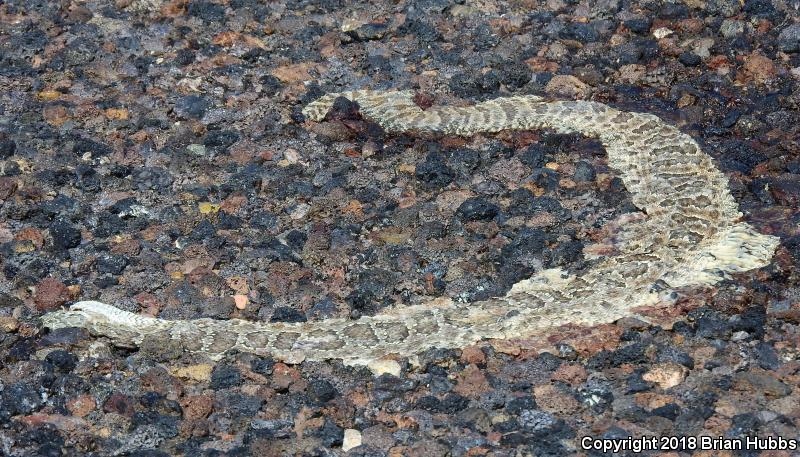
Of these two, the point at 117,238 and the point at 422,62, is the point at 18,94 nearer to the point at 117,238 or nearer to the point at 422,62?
the point at 117,238

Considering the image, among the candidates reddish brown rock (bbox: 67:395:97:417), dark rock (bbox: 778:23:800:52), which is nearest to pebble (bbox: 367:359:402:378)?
reddish brown rock (bbox: 67:395:97:417)

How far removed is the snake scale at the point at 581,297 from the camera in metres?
10.4

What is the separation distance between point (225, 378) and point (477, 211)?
11.2ft

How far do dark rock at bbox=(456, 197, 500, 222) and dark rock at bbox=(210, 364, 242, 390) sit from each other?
318cm

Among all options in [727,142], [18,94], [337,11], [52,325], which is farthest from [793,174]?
[18,94]

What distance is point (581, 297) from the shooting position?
425 inches

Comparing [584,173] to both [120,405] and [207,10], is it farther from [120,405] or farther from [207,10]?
[207,10]

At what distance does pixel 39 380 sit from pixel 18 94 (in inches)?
218

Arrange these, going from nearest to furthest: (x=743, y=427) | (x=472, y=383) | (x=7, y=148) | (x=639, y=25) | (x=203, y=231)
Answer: (x=743, y=427) → (x=472, y=383) → (x=203, y=231) → (x=7, y=148) → (x=639, y=25)

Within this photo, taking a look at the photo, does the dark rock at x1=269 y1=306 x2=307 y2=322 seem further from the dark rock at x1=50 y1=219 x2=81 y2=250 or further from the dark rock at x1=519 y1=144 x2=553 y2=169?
the dark rock at x1=519 y1=144 x2=553 y2=169

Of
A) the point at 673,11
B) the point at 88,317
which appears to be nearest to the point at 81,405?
the point at 88,317

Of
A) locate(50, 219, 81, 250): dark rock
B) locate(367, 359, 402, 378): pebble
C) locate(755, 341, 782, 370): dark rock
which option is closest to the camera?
locate(755, 341, 782, 370): dark rock

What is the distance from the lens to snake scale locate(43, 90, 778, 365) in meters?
10.4

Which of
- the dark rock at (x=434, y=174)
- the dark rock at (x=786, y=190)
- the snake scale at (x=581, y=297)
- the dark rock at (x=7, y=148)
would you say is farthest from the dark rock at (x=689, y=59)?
the dark rock at (x=7, y=148)
